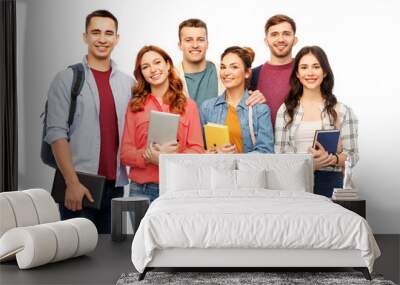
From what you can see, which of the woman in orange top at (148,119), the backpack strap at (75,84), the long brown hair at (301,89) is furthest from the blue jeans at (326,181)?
the backpack strap at (75,84)

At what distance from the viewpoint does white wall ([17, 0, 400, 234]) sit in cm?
809

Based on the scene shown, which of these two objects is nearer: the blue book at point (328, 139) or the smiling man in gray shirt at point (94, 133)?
the blue book at point (328, 139)

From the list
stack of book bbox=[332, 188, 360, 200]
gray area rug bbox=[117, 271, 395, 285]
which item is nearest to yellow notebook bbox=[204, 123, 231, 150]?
stack of book bbox=[332, 188, 360, 200]

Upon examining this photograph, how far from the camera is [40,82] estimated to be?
27.2 ft

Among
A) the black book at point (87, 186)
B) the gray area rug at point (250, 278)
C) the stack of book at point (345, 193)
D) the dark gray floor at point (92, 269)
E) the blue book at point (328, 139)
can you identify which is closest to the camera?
the gray area rug at point (250, 278)

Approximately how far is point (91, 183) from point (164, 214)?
2.75m

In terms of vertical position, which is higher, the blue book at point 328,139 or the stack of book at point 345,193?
the blue book at point 328,139

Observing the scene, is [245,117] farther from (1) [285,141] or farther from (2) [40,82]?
(2) [40,82]

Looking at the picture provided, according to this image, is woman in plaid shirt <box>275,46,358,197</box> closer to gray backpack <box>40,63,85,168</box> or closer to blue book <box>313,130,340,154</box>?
blue book <box>313,130,340,154</box>

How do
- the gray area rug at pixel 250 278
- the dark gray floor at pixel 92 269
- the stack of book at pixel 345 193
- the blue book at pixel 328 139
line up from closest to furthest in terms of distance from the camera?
1. the gray area rug at pixel 250 278
2. the dark gray floor at pixel 92 269
3. the stack of book at pixel 345 193
4. the blue book at pixel 328 139

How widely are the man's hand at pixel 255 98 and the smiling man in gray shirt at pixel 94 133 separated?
1.40m

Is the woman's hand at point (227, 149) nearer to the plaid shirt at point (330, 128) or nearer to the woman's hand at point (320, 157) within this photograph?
the plaid shirt at point (330, 128)

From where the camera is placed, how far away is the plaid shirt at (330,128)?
26.4 ft

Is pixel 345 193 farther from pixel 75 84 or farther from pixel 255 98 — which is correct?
pixel 75 84
